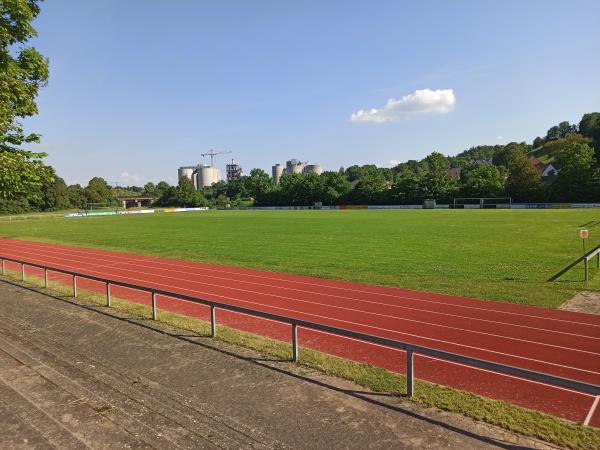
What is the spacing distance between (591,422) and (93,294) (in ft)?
46.6

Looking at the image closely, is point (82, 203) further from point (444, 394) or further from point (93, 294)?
point (444, 394)

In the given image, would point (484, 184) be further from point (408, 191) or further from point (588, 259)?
point (588, 259)

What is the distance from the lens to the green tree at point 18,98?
12.8 metres

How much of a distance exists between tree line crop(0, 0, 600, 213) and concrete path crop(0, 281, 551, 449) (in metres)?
7.09

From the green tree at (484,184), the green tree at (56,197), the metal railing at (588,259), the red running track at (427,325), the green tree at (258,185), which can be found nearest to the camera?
the red running track at (427,325)

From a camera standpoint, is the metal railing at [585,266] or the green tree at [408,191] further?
the green tree at [408,191]

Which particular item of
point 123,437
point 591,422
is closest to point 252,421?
point 123,437

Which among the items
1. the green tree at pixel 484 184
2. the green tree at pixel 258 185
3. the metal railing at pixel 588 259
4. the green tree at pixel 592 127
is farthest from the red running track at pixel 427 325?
the green tree at pixel 592 127

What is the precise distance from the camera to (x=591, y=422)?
20.5 ft

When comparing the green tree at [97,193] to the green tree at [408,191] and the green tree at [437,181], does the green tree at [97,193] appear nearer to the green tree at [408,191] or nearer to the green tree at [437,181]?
the green tree at [408,191]

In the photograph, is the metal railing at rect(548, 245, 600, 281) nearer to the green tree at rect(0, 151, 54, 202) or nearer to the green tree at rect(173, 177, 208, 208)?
the green tree at rect(0, 151, 54, 202)

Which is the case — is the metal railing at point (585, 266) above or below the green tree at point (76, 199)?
below

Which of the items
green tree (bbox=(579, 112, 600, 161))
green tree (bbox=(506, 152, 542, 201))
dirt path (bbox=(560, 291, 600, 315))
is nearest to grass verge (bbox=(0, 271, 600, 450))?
dirt path (bbox=(560, 291, 600, 315))

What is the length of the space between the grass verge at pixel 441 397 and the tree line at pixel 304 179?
339 inches
